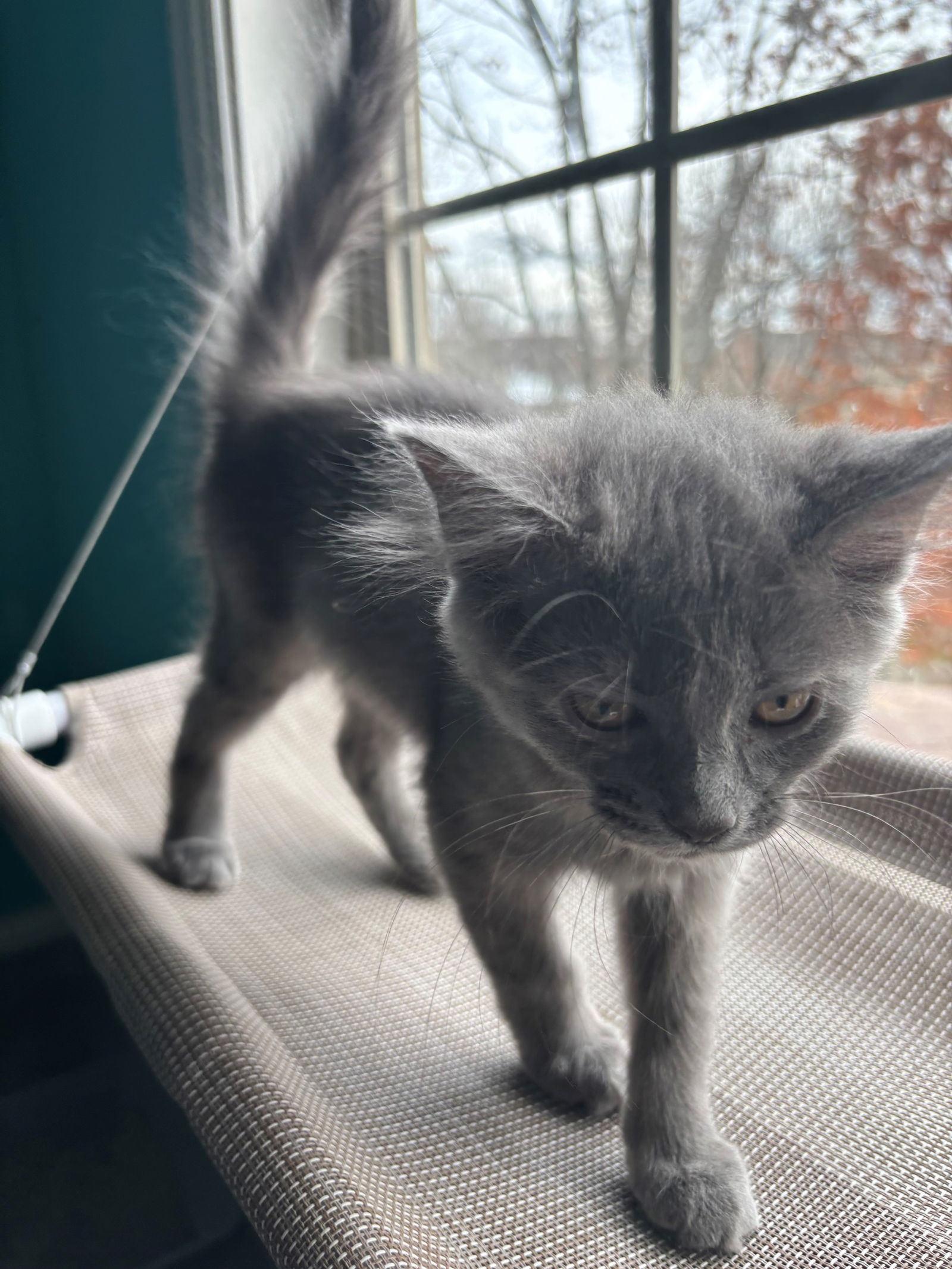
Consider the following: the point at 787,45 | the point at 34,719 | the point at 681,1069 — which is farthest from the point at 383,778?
the point at 787,45

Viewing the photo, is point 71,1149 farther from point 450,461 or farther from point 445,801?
point 450,461

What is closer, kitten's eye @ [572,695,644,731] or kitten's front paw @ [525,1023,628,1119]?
kitten's eye @ [572,695,644,731]

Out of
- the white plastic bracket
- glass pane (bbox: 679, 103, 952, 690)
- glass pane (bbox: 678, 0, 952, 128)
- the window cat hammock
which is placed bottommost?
the window cat hammock

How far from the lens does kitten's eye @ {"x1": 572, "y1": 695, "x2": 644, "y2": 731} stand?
0.73m

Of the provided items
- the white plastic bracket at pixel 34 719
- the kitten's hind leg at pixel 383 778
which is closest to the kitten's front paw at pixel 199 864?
the kitten's hind leg at pixel 383 778

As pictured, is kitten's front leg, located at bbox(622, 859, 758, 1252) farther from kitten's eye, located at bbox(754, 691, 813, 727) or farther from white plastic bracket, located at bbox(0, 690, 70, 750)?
white plastic bracket, located at bbox(0, 690, 70, 750)

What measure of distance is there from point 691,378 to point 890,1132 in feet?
3.57

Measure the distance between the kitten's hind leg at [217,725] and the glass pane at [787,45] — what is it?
0.95 m

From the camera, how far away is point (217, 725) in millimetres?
1453

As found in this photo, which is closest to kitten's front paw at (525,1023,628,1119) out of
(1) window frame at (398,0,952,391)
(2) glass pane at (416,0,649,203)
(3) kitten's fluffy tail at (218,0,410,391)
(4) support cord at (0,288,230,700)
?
(1) window frame at (398,0,952,391)

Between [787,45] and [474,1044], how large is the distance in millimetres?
1360

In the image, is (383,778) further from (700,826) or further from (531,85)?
(531,85)

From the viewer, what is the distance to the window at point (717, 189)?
124 cm

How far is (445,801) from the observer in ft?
3.27
